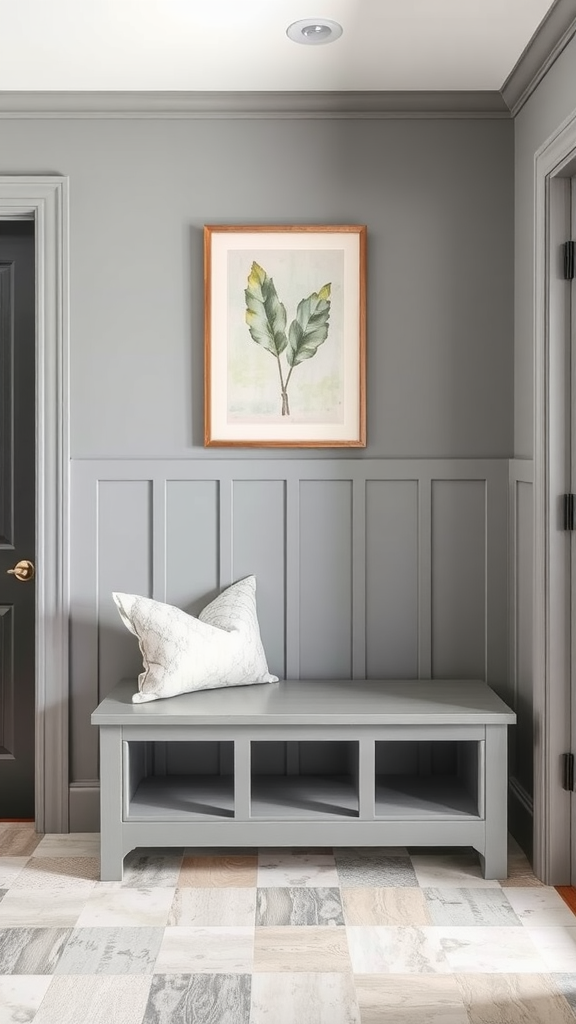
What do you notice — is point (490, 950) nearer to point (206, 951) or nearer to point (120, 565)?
point (206, 951)

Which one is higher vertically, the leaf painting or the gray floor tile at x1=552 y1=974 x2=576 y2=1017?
the leaf painting

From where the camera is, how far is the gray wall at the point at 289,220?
126 inches

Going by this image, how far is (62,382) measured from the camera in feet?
10.4

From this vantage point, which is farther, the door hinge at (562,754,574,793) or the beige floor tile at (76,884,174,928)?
the door hinge at (562,754,574,793)

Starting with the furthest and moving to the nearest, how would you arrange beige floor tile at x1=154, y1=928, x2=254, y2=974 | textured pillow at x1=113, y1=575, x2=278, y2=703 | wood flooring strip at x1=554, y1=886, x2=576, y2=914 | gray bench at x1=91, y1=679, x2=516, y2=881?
textured pillow at x1=113, y1=575, x2=278, y2=703 → gray bench at x1=91, y1=679, x2=516, y2=881 → wood flooring strip at x1=554, y1=886, x2=576, y2=914 → beige floor tile at x1=154, y1=928, x2=254, y2=974

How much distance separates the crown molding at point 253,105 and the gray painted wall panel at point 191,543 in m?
1.24

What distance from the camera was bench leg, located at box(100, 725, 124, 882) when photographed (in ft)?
9.18

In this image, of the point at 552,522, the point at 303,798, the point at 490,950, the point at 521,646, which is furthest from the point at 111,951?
the point at 552,522

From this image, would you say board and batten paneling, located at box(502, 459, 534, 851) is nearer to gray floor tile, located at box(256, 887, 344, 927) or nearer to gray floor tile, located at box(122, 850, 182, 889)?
gray floor tile, located at box(256, 887, 344, 927)

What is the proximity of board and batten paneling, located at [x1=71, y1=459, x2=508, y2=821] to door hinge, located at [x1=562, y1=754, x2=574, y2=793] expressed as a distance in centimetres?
47

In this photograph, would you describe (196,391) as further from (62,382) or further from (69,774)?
(69,774)

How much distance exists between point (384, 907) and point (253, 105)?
2512 millimetres

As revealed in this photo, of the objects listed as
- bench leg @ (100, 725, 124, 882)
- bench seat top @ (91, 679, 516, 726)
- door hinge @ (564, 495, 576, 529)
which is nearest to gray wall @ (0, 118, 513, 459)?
door hinge @ (564, 495, 576, 529)

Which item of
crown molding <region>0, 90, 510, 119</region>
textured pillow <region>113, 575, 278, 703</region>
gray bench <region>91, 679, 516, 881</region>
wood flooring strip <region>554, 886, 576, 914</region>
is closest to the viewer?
wood flooring strip <region>554, 886, 576, 914</region>
